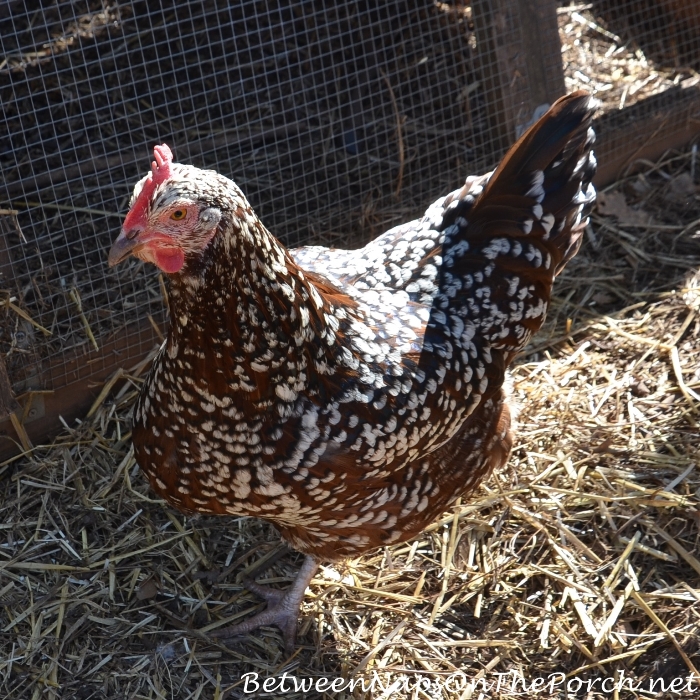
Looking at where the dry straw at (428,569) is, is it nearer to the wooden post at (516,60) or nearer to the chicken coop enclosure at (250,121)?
the chicken coop enclosure at (250,121)

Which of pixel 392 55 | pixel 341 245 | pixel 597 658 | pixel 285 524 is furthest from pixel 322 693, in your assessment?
pixel 392 55

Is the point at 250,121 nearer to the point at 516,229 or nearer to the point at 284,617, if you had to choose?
the point at 516,229

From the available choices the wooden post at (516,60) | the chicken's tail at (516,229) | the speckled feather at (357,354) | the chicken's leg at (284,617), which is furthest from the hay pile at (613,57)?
the chicken's leg at (284,617)

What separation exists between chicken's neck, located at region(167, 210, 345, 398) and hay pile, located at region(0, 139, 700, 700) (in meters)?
1.20

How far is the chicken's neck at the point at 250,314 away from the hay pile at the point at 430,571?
47.1 inches

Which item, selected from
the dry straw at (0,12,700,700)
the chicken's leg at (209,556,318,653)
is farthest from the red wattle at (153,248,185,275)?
the dry straw at (0,12,700,700)

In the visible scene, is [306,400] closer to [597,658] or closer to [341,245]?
[597,658]

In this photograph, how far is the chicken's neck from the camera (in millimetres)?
2222

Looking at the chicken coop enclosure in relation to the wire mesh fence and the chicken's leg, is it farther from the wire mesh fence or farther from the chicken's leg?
the chicken's leg

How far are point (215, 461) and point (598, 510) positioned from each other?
5.81 ft

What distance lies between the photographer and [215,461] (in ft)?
8.25

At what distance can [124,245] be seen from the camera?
213 cm

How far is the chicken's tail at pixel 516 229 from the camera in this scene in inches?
117

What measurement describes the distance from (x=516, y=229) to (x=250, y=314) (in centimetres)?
120
